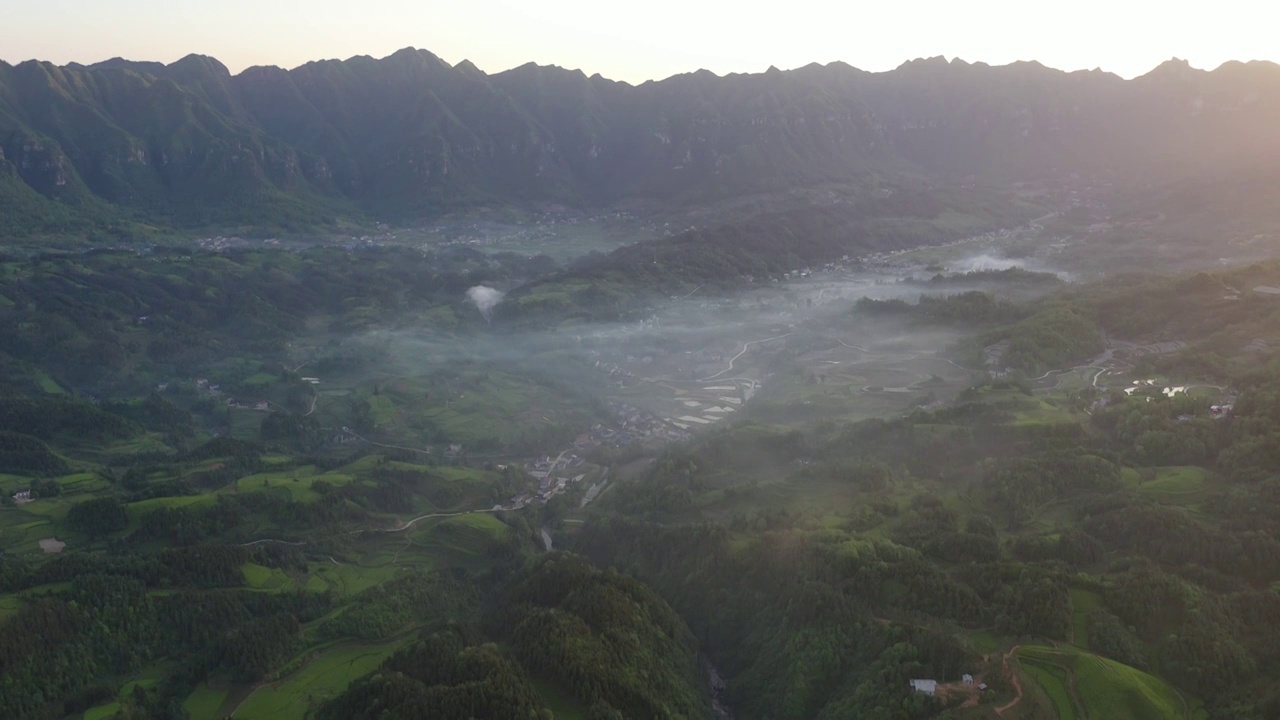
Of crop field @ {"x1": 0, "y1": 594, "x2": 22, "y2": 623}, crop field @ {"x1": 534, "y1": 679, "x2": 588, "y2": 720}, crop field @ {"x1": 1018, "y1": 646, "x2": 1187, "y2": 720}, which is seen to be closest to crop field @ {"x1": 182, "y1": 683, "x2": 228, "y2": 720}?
crop field @ {"x1": 0, "y1": 594, "x2": 22, "y2": 623}

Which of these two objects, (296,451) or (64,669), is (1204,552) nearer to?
(64,669)

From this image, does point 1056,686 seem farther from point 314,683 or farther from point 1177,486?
point 314,683

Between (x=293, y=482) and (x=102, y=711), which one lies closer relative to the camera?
(x=102, y=711)

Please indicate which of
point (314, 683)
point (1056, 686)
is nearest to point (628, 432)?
point (314, 683)

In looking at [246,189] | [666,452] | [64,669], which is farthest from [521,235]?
[64,669]

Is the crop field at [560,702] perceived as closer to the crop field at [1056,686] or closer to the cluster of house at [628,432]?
the crop field at [1056,686]

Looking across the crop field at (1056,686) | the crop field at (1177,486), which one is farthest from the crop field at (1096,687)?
the crop field at (1177,486)
